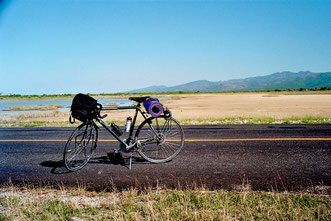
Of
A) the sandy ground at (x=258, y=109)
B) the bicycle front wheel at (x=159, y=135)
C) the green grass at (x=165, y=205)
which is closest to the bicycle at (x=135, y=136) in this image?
the bicycle front wheel at (x=159, y=135)

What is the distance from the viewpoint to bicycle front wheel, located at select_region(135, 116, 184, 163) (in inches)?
216

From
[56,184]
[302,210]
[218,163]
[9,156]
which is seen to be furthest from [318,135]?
[9,156]

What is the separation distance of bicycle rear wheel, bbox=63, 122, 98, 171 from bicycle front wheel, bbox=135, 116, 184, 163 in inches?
42.2

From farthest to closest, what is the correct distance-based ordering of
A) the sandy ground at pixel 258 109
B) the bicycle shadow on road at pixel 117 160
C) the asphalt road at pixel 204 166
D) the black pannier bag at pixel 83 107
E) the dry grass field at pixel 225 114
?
the sandy ground at pixel 258 109, the dry grass field at pixel 225 114, the bicycle shadow on road at pixel 117 160, the black pannier bag at pixel 83 107, the asphalt road at pixel 204 166

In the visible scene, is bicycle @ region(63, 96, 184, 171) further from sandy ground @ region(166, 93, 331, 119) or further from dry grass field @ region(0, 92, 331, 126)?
sandy ground @ region(166, 93, 331, 119)

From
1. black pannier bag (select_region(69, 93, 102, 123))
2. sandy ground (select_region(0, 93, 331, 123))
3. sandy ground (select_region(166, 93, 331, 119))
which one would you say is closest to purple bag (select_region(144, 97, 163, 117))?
black pannier bag (select_region(69, 93, 102, 123))

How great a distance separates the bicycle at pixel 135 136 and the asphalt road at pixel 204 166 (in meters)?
0.27

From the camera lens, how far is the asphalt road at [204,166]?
14.2 ft

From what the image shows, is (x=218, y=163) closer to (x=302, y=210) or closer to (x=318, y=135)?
(x=302, y=210)

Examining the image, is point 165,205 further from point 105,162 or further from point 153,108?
point 105,162

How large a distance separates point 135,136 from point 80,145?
4.15 feet

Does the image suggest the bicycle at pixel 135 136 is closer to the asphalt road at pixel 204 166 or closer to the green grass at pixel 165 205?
the asphalt road at pixel 204 166

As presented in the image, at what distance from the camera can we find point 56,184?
4484 millimetres

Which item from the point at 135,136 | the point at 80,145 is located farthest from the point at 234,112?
the point at 80,145
